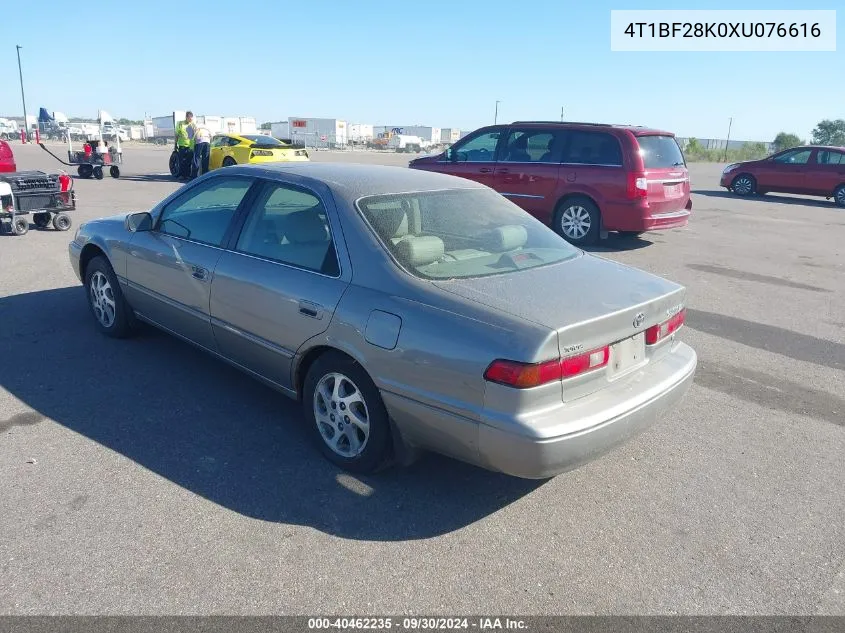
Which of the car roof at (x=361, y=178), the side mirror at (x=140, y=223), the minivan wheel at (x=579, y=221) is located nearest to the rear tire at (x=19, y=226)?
the side mirror at (x=140, y=223)

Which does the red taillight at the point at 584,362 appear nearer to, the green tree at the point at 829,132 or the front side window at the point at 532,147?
the front side window at the point at 532,147

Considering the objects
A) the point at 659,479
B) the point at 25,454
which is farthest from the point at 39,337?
the point at 659,479

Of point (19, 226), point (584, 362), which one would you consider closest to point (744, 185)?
point (19, 226)

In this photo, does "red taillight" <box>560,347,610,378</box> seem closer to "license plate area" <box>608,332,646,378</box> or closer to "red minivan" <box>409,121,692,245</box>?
"license plate area" <box>608,332,646,378</box>

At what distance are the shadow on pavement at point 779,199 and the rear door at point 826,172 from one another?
1.48 feet

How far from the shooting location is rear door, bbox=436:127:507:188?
10875mm

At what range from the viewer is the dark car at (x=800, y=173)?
18.2 meters

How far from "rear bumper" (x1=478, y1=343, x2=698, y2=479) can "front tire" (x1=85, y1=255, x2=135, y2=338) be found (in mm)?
3494

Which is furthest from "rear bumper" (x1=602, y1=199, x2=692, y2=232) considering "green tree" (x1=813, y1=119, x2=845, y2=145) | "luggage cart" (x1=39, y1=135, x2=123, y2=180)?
"green tree" (x1=813, y1=119, x2=845, y2=145)

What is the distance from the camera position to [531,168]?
1042 centimetres

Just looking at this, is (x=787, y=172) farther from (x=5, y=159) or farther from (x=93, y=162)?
(x=93, y=162)

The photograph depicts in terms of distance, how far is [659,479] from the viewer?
361 cm

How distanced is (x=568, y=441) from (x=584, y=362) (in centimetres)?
36

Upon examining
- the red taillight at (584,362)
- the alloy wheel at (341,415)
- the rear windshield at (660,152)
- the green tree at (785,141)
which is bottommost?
the alloy wheel at (341,415)
